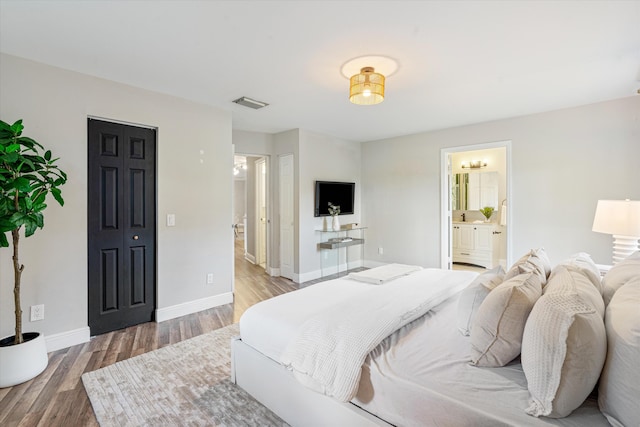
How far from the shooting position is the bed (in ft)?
3.71

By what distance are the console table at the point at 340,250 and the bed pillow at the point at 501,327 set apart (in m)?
3.88

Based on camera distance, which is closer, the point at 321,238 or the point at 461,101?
the point at 461,101

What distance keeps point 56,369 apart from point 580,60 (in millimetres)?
4982

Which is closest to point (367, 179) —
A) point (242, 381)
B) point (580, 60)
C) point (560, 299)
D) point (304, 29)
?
point (580, 60)

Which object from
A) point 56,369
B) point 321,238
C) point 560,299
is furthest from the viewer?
point 321,238

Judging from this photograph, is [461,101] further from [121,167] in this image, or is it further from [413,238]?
[121,167]

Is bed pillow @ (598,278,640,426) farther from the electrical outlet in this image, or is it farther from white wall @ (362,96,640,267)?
the electrical outlet

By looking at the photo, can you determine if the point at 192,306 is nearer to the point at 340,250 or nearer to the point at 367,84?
the point at 340,250

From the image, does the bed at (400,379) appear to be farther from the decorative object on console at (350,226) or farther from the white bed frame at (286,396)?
the decorative object on console at (350,226)

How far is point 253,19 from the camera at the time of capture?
6.71 ft

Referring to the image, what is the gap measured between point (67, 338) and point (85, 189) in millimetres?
1359

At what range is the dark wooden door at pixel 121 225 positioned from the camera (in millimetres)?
2988

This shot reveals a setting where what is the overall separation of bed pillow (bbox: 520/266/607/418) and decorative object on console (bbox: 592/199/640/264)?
2449 millimetres

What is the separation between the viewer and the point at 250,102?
3.63m
